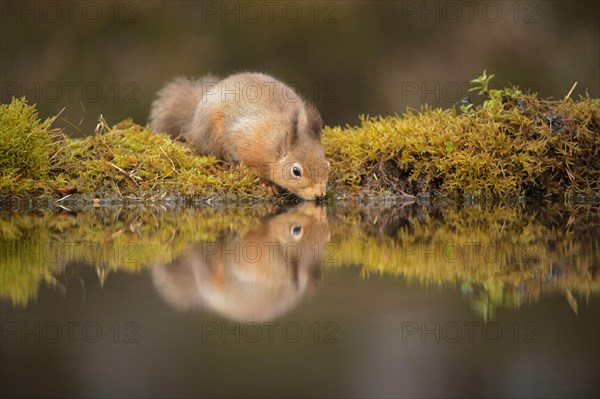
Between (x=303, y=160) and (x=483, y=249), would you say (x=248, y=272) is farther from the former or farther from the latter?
(x=303, y=160)

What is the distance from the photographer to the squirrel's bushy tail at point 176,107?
346 inches

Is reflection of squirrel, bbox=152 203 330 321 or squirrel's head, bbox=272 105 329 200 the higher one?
squirrel's head, bbox=272 105 329 200

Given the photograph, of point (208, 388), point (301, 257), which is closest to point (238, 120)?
point (301, 257)

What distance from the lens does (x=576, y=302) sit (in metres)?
3.38

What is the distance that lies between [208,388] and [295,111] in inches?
194

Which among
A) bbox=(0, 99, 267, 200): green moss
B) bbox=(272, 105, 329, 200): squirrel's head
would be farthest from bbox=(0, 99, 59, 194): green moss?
bbox=(272, 105, 329, 200): squirrel's head

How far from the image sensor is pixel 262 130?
7.31 meters

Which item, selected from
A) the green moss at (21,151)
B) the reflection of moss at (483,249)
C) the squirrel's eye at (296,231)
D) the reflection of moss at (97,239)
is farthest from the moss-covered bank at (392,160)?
the squirrel's eye at (296,231)

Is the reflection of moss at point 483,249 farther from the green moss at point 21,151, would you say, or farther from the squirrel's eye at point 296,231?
the green moss at point 21,151

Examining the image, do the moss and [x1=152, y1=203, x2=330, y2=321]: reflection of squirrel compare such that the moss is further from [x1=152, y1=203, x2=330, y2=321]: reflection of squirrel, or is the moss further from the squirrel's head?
[x1=152, y1=203, x2=330, y2=321]: reflection of squirrel

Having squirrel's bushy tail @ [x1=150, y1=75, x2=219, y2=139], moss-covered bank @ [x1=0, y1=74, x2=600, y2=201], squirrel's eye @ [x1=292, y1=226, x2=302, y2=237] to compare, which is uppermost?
squirrel's bushy tail @ [x1=150, y1=75, x2=219, y2=139]

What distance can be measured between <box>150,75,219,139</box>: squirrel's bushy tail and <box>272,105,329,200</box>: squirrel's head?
195 cm

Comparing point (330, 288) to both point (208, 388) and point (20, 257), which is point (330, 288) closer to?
point (208, 388)

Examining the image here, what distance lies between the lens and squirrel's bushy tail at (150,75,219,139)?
879cm
